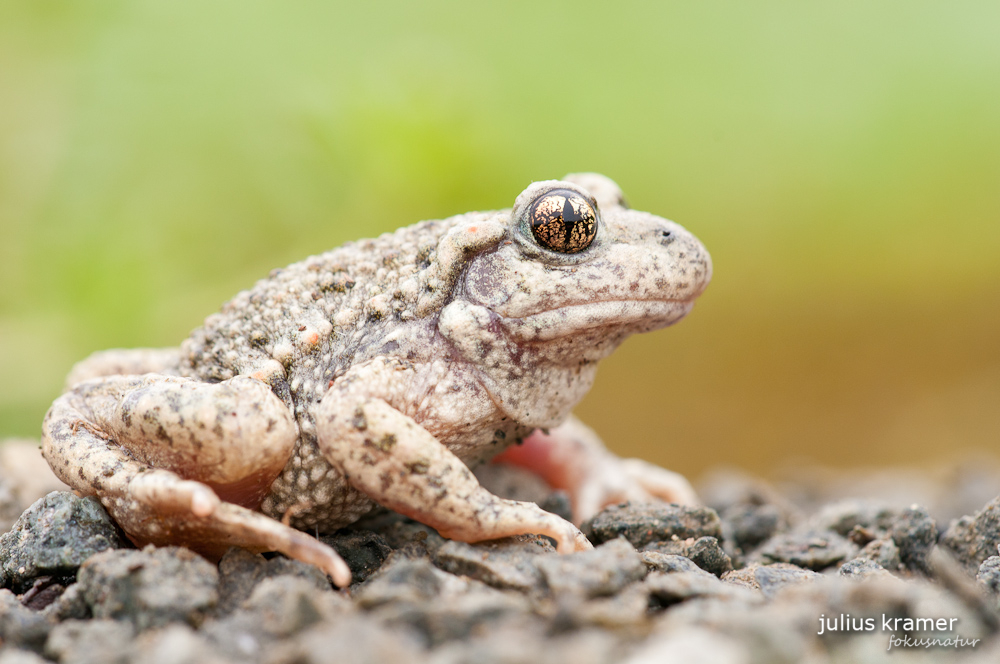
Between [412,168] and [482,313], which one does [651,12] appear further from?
[482,313]

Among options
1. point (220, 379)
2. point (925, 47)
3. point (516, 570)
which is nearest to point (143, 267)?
point (220, 379)

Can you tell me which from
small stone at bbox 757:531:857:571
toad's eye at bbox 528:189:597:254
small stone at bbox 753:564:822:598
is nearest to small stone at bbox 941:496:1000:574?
small stone at bbox 757:531:857:571

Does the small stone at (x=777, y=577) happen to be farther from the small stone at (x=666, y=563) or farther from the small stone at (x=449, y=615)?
the small stone at (x=449, y=615)

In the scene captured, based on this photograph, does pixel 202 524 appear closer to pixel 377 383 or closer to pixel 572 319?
pixel 377 383

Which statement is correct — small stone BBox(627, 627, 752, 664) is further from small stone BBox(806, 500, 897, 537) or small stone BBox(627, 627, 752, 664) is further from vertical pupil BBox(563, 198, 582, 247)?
small stone BBox(806, 500, 897, 537)

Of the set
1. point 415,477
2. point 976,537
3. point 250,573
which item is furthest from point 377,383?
point 976,537

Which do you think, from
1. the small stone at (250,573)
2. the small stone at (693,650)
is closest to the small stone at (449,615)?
the small stone at (693,650)
